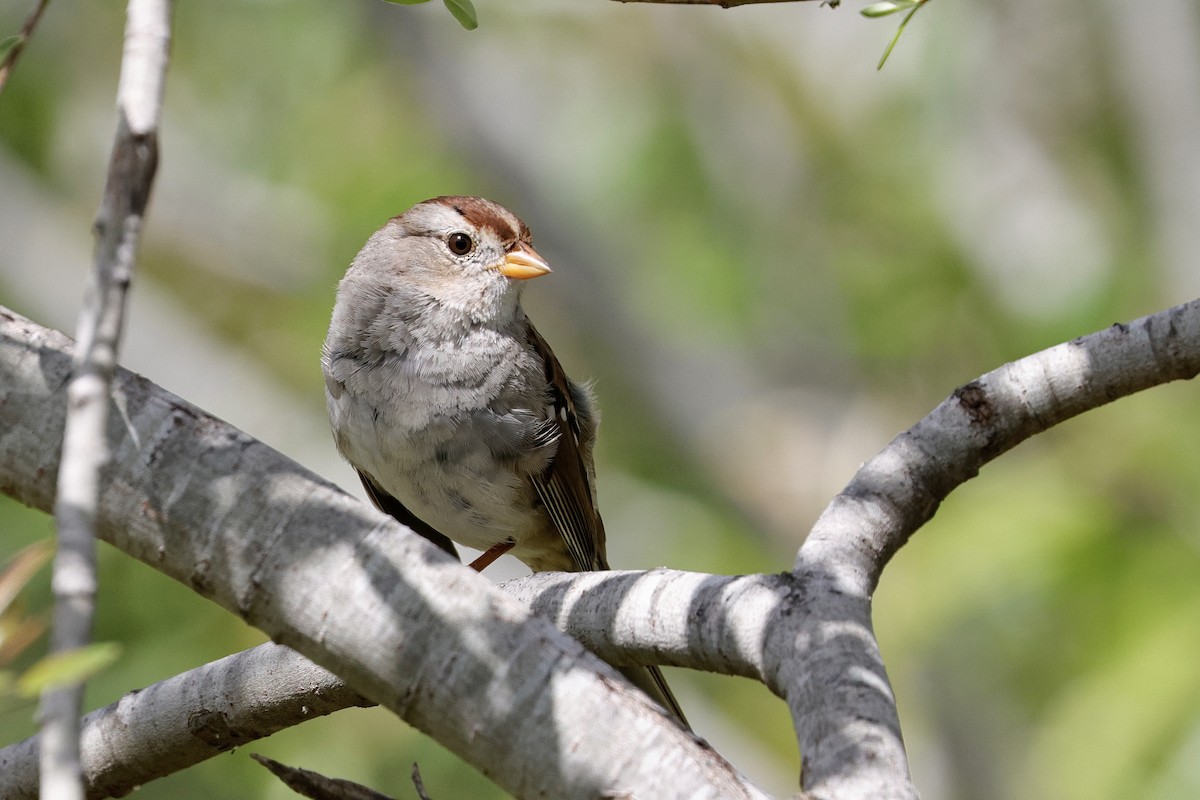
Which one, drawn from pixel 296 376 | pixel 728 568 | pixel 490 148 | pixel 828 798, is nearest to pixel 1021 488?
pixel 728 568

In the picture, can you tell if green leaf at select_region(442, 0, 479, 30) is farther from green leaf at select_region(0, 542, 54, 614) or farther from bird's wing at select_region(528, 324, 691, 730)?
bird's wing at select_region(528, 324, 691, 730)

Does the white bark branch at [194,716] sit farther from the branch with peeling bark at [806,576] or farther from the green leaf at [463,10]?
the green leaf at [463,10]

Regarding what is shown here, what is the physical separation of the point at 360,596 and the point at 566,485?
2794mm

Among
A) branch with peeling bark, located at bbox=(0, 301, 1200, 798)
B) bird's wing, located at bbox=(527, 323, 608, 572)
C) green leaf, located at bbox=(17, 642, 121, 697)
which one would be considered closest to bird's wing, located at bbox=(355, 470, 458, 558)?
bird's wing, located at bbox=(527, 323, 608, 572)

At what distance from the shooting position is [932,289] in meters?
10.1

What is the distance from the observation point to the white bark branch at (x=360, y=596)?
1.86 metres

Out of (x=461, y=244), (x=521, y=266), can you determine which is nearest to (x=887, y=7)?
(x=521, y=266)

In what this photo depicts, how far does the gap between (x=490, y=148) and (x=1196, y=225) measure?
5282 millimetres

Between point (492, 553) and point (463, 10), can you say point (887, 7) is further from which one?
point (492, 553)

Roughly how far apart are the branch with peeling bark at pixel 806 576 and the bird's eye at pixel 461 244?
1.88 m

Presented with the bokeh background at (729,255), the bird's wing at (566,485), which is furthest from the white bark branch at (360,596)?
the bokeh background at (729,255)

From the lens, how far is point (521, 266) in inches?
184

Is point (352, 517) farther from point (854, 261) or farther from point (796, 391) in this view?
point (854, 261)

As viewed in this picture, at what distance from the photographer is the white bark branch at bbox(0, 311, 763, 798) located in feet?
6.10
